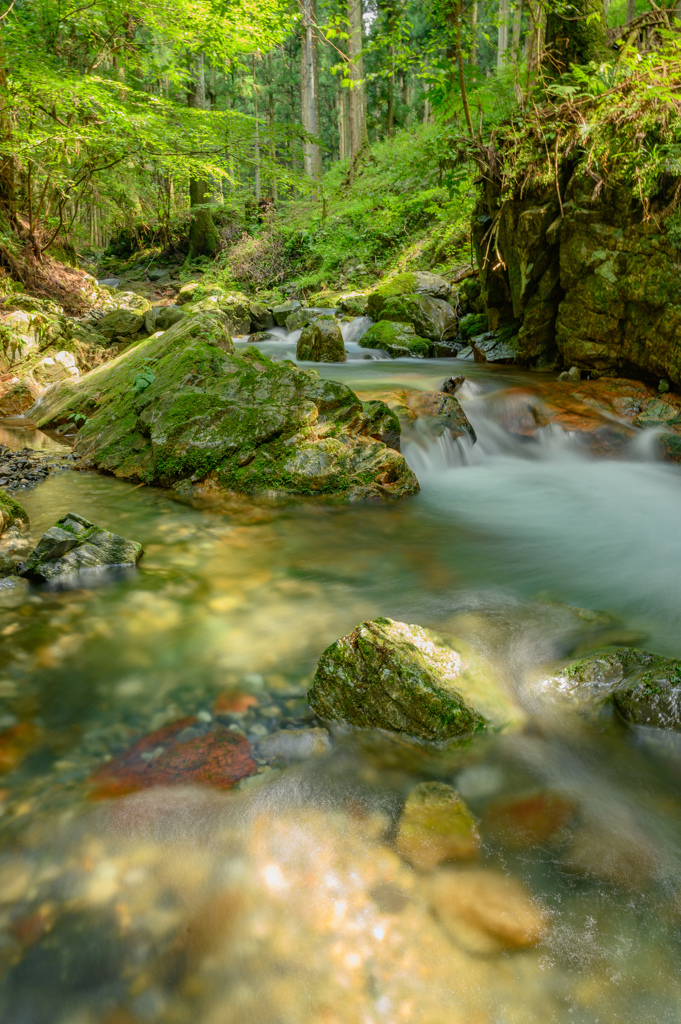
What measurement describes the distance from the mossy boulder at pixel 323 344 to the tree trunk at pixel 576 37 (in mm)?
4695

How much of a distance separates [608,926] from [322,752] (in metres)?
1.09

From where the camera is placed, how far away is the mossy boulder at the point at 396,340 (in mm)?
10703

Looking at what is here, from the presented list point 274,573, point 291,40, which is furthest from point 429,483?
point 291,40

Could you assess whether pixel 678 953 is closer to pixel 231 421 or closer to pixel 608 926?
pixel 608 926

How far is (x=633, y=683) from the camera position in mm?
2479

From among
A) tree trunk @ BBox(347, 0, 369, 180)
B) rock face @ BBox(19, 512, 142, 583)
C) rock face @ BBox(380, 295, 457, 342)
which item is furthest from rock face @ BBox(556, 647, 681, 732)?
tree trunk @ BBox(347, 0, 369, 180)

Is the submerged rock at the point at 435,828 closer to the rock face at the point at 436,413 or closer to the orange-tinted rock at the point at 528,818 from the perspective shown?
the orange-tinted rock at the point at 528,818

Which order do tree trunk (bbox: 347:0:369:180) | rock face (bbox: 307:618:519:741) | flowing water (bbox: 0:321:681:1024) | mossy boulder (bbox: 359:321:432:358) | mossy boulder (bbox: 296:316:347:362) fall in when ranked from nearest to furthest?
flowing water (bbox: 0:321:681:1024) < rock face (bbox: 307:618:519:741) < mossy boulder (bbox: 296:316:347:362) < mossy boulder (bbox: 359:321:432:358) < tree trunk (bbox: 347:0:369:180)

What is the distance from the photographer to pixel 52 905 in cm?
171

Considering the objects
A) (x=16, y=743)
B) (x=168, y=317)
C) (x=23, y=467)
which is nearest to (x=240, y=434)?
(x=23, y=467)

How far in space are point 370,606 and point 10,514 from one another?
273 cm

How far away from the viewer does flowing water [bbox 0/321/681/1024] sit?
4.94ft

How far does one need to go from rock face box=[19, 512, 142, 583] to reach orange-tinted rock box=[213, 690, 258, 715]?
61.4 inches

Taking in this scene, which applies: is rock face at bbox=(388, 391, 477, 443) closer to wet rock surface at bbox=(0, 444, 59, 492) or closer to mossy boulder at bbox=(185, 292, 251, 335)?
wet rock surface at bbox=(0, 444, 59, 492)
